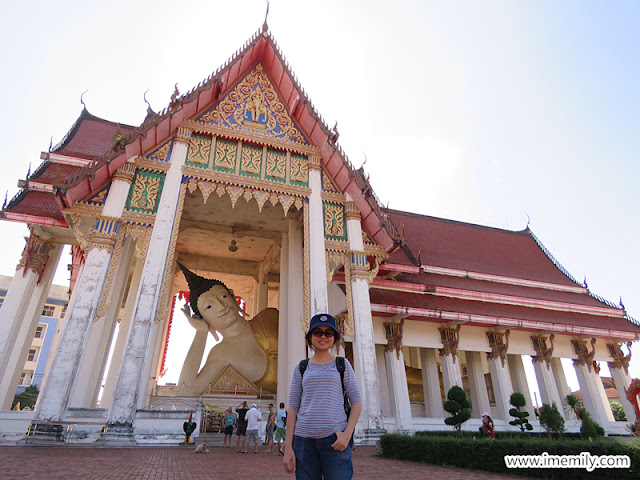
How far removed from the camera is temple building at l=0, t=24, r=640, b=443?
8.40 meters

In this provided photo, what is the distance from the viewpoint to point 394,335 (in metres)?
12.9

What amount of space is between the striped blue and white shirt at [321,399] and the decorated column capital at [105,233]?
25.3ft

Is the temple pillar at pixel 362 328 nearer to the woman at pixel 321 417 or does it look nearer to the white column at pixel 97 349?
the white column at pixel 97 349

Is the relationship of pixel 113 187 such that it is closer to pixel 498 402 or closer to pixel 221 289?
pixel 221 289

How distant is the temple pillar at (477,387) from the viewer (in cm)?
1388

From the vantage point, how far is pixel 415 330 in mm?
13555

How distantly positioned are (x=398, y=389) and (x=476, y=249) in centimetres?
913

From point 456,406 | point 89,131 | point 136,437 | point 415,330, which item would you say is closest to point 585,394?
point 415,330

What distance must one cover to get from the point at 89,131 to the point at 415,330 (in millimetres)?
12904

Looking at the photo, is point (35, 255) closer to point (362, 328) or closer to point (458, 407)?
point (362, 328)

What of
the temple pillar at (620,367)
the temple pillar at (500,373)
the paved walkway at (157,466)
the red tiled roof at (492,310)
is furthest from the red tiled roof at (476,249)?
the paved walkway at (157,466)

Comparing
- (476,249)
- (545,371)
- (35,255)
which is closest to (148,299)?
(35,255)

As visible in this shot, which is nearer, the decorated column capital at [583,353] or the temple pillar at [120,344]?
the temple pillar at [120,344]

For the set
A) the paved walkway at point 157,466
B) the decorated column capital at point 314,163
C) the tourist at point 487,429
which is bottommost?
the paved walkway at point 157,466
